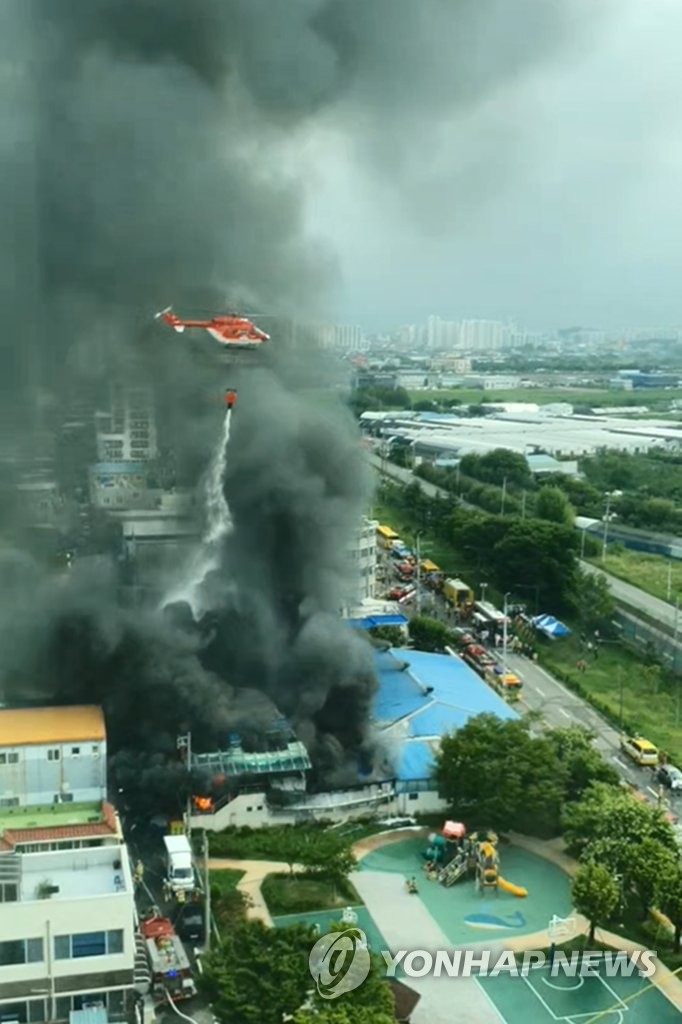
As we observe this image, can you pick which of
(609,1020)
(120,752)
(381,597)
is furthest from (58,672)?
(381,597)

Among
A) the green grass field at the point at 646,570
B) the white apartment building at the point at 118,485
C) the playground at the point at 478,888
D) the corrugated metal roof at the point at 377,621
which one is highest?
the white apartment building at the point at 118,485

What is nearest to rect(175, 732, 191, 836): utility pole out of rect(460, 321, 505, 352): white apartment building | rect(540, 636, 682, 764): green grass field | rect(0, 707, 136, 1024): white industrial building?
rect(0, 707, 136, 1024): white industrial building

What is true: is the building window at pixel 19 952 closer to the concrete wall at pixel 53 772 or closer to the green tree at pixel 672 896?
the concrete wall at pixel 53 772

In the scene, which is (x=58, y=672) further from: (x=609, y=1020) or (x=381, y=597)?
(x=381, y=597)

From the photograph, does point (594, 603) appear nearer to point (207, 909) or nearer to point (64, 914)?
point (207, 909)

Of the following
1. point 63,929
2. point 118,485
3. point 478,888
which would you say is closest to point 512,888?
point 478,888

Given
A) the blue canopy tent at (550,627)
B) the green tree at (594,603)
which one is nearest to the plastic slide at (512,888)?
the blue canopy tent at (550,627)
